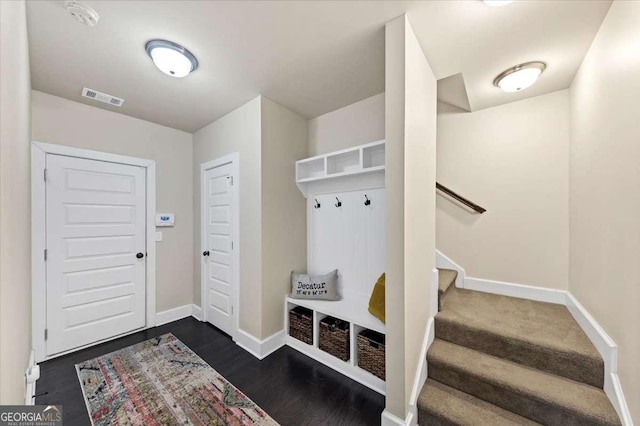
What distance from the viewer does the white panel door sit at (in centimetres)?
239

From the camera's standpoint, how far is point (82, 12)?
1391 mm

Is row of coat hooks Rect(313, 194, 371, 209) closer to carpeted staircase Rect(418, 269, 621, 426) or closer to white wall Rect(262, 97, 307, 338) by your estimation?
white wall Rect(262, 97, 307, 338)

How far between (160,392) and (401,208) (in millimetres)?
2308

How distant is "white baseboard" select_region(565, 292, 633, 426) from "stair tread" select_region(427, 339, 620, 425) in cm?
4

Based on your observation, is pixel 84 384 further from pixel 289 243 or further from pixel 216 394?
pixel 289 243

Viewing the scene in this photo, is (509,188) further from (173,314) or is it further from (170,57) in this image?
(173,314)

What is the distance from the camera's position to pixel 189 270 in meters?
3.37

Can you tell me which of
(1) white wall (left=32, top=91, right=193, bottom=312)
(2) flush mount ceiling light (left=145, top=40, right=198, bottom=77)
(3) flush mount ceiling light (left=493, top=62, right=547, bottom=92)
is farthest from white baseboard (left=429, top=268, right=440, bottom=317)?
(1) white wall (left=32, top=91, right=193, bottom=312)

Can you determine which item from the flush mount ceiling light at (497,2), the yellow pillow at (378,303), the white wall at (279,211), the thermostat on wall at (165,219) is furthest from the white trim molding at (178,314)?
the flush mount ceiling light at (497,2)

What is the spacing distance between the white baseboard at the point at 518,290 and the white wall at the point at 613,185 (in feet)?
1.33

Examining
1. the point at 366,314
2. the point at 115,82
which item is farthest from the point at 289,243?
the point at 115,82

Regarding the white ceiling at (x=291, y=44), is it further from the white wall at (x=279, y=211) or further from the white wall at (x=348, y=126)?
the white wall at (x=279, y=211)

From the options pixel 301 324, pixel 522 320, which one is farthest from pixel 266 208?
pixel 522 320

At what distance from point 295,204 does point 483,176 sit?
213 cm
